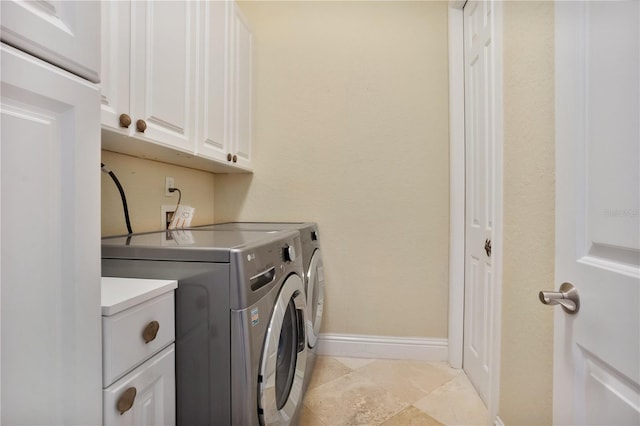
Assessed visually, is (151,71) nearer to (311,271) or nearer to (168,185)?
(168,185)

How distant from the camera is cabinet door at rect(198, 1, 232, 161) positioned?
5.07ft

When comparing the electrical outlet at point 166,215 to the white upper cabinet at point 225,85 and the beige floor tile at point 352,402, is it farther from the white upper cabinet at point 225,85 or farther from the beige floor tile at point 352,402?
the beige floor tile at point 352,402

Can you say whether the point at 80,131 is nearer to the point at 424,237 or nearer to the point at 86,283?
the point at 86,283

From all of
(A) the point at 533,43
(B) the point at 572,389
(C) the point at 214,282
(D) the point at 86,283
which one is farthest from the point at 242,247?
(A) the point at 533,43

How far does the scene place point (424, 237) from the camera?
2.09 meters

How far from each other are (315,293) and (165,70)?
1.44 metres

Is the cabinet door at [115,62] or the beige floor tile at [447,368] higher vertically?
the cabinet door at [115,62]

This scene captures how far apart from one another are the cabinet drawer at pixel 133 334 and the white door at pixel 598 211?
1.02 meters

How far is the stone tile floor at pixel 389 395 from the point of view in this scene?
1.51 meters

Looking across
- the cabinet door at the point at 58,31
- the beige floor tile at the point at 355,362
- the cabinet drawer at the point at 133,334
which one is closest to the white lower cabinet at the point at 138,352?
the cabinet drawer at the point at 133,334

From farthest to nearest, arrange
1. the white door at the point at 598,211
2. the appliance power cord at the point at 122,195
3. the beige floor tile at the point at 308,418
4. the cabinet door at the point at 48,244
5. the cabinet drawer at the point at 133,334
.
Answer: the beige floor tile at the point at 308,418 → the appliance power cord at the point at 122,195 → the cabinet drawer at the point at 133,334 → the white door at the point at 598,211 → the cabinet door at the point at 48,244

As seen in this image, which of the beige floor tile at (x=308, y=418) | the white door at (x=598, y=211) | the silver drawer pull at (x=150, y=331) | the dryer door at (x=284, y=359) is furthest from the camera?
the beige floor tile at (x=308, y=418)

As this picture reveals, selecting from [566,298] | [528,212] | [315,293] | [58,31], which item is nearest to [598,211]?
[566,298]

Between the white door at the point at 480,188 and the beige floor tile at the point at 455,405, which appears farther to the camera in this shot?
the beige floor tile at the point at 455,405
